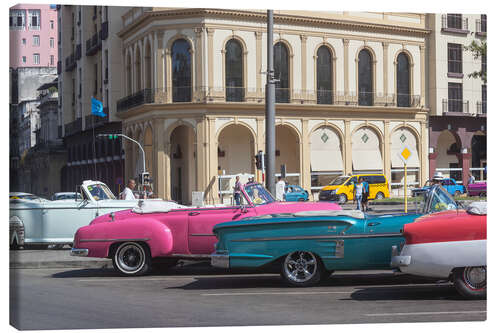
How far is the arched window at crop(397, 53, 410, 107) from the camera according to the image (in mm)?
19109

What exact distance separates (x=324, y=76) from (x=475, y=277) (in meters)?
17.7

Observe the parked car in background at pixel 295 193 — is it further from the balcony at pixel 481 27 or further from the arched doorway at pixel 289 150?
the balcony at pixel 481 27

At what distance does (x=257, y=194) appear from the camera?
1178 centimetres

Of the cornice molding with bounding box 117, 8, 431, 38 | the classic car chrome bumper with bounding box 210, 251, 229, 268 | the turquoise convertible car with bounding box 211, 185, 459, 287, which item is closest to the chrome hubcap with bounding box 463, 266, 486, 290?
the turquoise convertible car with bounding box 211, 185, 459, 287

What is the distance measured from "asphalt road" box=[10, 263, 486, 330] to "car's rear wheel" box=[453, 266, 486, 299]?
4.4 inches

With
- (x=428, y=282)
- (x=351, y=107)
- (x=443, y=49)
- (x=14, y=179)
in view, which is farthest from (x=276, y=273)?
(x=351, y=107)

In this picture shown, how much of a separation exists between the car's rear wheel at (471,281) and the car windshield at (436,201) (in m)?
1.48

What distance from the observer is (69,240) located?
46.1 feet

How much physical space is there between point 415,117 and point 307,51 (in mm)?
7569

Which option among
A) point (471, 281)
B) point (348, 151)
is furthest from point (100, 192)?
point (471, 281)

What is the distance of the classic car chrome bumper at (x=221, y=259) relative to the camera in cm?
978

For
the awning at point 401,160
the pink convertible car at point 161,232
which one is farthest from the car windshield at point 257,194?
the awning at point 401,160

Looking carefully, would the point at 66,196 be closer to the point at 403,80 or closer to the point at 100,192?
the point at 100,192

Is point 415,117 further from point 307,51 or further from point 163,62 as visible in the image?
point 163,62
